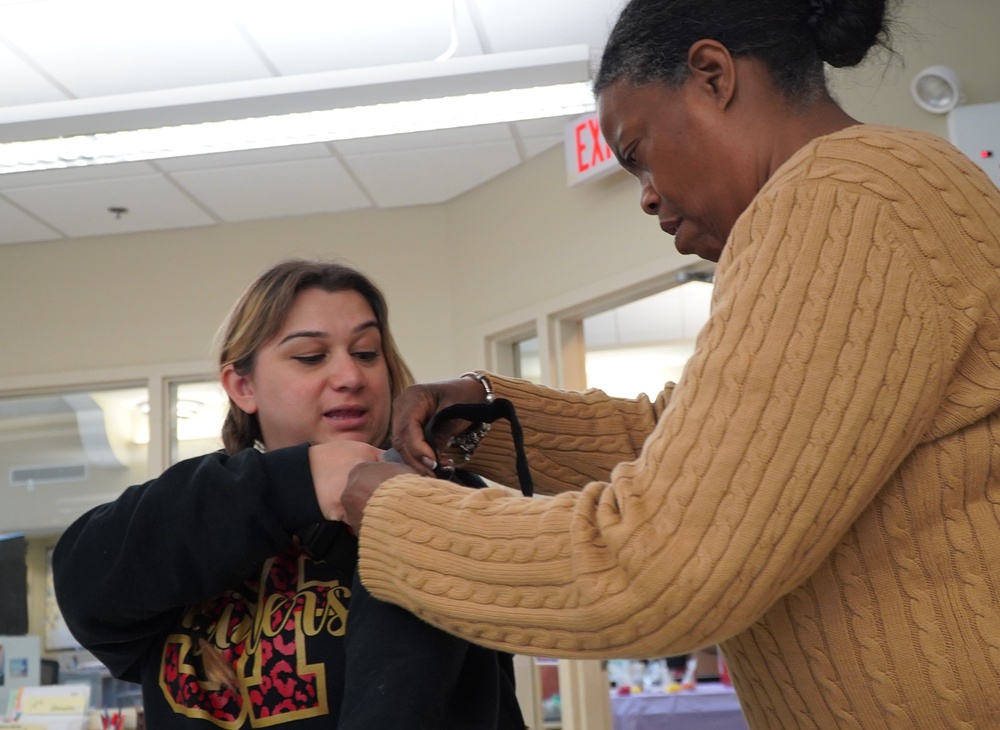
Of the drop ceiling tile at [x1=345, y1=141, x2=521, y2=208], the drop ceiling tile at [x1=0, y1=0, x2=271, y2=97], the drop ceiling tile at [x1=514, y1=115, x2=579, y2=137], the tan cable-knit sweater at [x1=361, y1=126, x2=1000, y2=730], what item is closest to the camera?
the tan cable-knit sweater at [x1=361, y1=126, x2=1000, y2=730]

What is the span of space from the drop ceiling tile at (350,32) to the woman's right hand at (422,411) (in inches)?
109

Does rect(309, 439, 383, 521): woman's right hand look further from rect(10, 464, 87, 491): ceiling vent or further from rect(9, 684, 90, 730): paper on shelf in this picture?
rect(10, 464, 87, 491): ceiling vent

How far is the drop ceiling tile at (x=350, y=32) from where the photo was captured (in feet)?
12.4

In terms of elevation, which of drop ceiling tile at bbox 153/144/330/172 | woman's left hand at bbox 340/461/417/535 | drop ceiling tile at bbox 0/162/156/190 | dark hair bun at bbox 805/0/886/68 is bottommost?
woman's left hand at bbox 340/461/417/535

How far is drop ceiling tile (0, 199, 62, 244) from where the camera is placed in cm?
548

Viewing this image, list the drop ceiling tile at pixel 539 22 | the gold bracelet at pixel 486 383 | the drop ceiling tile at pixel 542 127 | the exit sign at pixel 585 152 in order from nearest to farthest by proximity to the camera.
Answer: the gold bracelet at pixel 486 383 → the drop ceiling tile at pixel 539 22 → the exit sign at pixel 585 152 → the drop ceiling tile at pixel 542 127

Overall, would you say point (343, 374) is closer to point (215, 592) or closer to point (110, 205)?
point (215, 592)

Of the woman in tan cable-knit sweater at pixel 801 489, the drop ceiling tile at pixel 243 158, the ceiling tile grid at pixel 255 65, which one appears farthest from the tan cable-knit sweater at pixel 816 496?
the drop ceiling tile at pixel 243 158

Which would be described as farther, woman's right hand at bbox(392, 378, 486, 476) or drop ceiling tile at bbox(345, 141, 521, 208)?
drop ceiling tile at bbox(345, 141, 521, 208)

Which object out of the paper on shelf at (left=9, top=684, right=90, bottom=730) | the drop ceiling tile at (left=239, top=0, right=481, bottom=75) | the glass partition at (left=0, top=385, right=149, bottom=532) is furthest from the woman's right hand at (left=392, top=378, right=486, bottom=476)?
the glass partition at (left=0, top=385, right=149, bottom=532)

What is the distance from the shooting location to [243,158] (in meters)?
4.96

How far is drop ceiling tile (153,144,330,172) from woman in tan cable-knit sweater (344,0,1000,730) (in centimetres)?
411

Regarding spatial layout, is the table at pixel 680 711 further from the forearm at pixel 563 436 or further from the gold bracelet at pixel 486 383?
the gold bracelet at pixel 486 383

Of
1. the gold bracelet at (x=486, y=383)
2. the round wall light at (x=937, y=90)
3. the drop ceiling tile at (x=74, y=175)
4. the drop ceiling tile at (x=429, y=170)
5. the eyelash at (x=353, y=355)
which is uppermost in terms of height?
the drop ceiling tile at (x=74, y=175)
